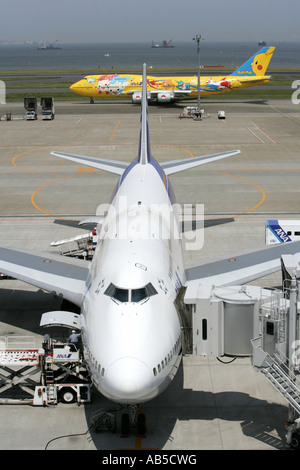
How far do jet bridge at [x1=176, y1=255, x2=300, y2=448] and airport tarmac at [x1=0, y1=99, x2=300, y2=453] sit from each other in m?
2.26

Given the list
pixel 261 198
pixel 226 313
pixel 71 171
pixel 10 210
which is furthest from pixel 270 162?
pixel 226 313

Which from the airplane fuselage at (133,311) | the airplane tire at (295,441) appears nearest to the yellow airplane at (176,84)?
the airplane fuselage at (133,311)

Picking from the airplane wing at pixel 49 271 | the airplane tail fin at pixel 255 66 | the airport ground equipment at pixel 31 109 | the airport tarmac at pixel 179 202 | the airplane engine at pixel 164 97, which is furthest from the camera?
the airplane tail fin at pixel 255 66

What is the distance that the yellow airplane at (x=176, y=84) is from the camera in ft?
328

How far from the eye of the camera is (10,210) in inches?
1678

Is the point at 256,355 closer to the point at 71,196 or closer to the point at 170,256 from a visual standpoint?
the point at 170,256

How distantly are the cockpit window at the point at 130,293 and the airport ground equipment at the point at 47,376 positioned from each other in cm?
346

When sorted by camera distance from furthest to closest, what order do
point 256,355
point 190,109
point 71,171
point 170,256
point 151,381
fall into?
Answer: point 190,109 < point 71,171 < point 170,256 < point 256,355 < point 151,381

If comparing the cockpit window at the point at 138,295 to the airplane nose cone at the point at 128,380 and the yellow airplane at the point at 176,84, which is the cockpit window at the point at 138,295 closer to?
the airplane nose cone at the point at 128,380

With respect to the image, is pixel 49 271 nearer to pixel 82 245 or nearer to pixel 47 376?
pixel 47 376

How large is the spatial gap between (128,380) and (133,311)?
2.49 meters

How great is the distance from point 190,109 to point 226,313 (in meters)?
75.4

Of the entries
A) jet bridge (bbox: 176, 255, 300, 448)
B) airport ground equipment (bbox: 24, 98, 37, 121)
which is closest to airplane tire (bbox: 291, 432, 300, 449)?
jet bridge (bbox: 176, 255, 300, 448)

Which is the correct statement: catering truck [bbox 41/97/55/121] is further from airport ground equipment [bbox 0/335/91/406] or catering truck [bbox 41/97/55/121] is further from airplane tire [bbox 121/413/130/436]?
airplane tire [bbox 121/413/130/436]
